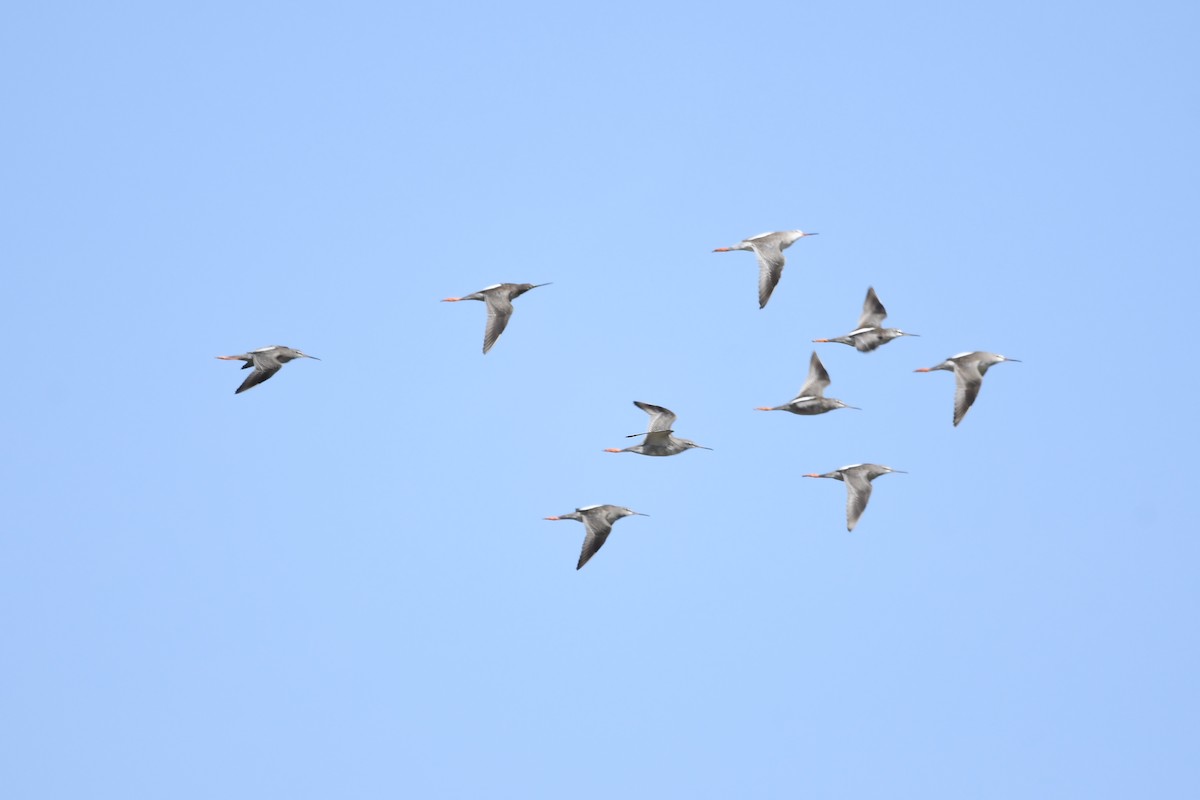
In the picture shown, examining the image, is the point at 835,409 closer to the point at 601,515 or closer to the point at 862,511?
the point at 862,511

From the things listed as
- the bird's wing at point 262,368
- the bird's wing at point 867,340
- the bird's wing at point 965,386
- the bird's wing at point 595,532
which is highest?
the bird's wing at point 262,368

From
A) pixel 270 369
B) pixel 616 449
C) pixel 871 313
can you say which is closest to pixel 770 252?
pixel 871 313

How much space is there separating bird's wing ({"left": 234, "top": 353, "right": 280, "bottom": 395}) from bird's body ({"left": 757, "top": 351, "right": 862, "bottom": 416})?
1486cm

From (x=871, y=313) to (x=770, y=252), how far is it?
164 inches

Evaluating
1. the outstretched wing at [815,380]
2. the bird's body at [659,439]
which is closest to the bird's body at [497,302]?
the bird's body at [659,439]

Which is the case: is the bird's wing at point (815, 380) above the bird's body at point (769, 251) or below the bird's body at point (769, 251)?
below

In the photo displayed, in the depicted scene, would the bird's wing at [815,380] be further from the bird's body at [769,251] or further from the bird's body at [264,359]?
the bird's body at [264,359]

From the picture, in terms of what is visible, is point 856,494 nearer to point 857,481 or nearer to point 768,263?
point 857,481

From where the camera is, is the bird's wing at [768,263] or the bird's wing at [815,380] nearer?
the bird's wing at [768,263]

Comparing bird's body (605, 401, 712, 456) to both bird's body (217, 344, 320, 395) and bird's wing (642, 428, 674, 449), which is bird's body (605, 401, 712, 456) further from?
bird's body (217, 344, 320, 395)

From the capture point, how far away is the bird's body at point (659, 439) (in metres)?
49.1

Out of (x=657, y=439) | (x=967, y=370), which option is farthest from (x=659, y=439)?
(x=967, y=370)

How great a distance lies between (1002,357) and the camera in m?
51.6

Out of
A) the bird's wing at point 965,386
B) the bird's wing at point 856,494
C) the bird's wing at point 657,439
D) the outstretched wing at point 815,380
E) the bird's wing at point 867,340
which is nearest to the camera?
the bird's wing at point 856,494
